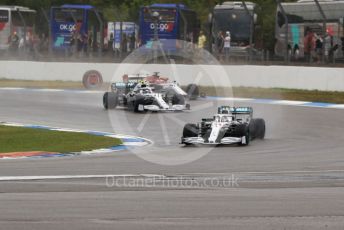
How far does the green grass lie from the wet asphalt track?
109 centimetres

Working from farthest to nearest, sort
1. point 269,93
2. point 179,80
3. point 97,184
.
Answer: point 179,80 < point 269,93 < point 97,184

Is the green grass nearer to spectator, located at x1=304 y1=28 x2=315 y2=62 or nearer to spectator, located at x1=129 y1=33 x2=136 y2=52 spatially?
spectator, located at x1=304 y1=28 x2=315 y2=62

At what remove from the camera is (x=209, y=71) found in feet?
108

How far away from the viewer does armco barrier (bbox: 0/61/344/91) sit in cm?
2850

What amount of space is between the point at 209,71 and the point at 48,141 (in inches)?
634

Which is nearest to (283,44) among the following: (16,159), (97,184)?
(16,159)

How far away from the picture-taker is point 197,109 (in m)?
25.1

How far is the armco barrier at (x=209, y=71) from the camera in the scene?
2850 centimetres

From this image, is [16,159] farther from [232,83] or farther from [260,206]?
[232,83]

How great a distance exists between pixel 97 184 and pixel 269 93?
19278mm

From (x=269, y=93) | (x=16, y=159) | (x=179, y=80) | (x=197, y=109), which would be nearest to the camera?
(x=16, y=159)

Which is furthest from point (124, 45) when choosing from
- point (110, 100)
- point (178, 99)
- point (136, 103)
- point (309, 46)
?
point (178, 99)

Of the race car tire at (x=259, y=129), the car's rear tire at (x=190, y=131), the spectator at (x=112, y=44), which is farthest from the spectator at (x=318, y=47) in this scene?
the car's rear tire at (x=190, y=131)

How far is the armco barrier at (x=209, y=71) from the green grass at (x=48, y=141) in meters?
11.7
